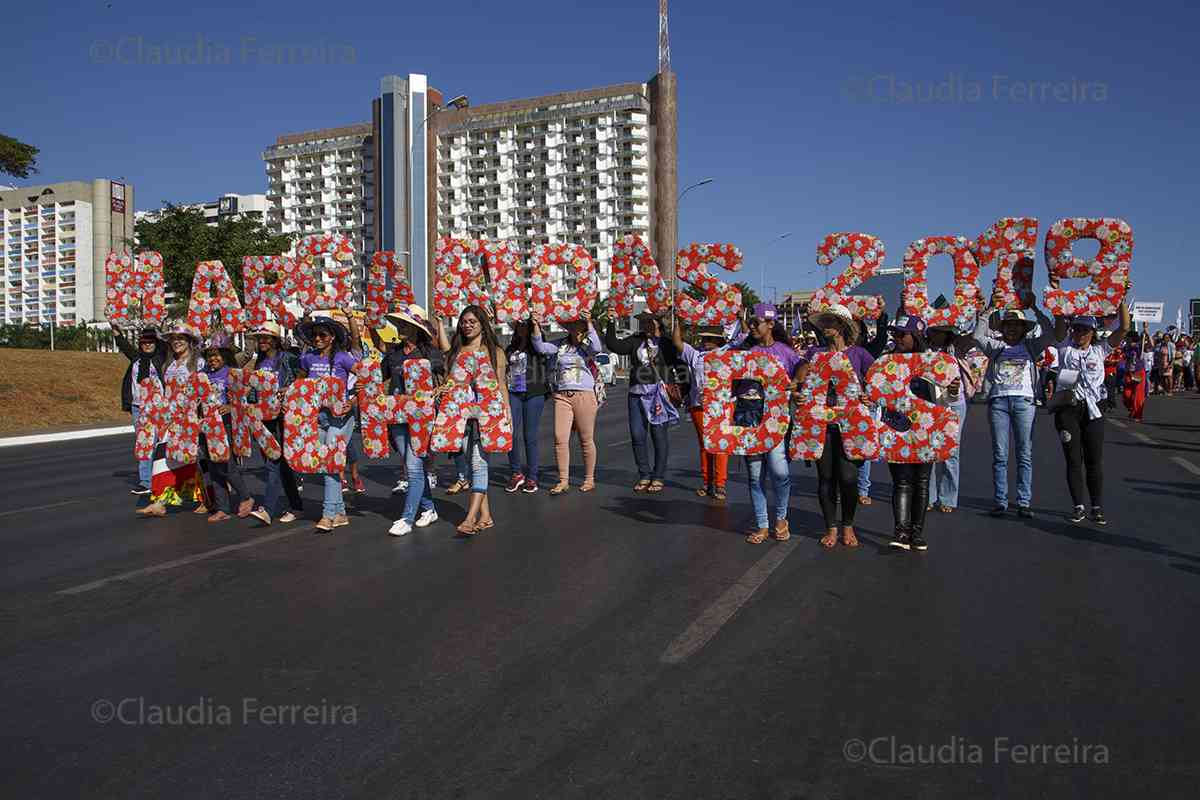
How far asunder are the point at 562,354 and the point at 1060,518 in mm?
5369

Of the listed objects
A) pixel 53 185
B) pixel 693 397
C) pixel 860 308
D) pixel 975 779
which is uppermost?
pixel 53 185

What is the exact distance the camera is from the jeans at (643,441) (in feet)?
35.2

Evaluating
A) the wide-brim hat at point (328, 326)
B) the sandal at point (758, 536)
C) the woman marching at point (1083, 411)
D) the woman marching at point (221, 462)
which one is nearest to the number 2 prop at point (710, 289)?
the sandal at point (758, 536)

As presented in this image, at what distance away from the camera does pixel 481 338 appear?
827 centimetres

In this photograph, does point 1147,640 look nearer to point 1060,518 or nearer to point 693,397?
→ point 1060,518

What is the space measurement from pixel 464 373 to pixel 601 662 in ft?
12.9

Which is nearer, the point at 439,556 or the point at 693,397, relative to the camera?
the point at 439,556

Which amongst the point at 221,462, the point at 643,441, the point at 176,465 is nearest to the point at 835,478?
the point at 643,441

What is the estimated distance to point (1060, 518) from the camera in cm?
872

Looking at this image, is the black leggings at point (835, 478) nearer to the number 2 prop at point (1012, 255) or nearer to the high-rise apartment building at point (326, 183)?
the number 2 prop at point (1012, 255)

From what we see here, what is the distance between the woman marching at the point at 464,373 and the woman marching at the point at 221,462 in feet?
7.86

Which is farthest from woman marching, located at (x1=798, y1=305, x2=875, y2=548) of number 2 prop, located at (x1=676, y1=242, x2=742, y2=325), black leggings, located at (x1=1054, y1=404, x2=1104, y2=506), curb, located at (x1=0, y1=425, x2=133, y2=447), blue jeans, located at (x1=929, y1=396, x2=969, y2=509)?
curb, located at (x1=0, y1=425, x2=133, y2=447)

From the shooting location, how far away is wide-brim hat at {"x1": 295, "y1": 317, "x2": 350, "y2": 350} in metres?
8.52

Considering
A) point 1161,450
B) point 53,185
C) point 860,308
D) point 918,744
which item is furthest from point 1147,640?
point 53,185
